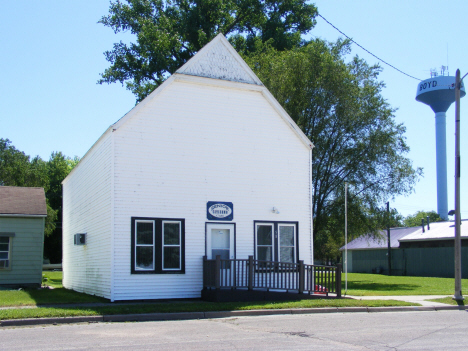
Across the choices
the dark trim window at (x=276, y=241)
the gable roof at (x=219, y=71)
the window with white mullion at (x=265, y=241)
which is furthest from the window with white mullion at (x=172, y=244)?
the gable roof at (x=219, y=71)

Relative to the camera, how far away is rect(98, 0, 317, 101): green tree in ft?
127

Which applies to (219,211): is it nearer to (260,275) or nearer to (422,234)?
(260,275)

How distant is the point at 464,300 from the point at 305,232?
19.1 ft

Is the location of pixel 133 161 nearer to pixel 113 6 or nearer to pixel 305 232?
pixel 305 232

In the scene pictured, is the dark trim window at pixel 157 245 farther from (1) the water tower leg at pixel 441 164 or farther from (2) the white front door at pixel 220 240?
(1) the water tower leg at pixel 441 164

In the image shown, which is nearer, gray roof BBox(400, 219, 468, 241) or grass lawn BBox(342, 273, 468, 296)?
grass lawn BBox(342, 273, 468, 296)

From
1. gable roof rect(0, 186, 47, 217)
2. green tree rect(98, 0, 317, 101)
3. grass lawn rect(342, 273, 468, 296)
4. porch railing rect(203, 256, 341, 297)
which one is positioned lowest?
grass lawn rect(342, 273, 468, 296)

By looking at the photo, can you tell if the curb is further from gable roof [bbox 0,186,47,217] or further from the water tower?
the water tower

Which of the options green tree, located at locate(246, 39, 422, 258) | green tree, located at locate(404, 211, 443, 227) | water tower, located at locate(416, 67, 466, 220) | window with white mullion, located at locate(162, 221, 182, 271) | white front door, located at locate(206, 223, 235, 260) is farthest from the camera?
green tree, located at locate(404, 211, 443, 227)

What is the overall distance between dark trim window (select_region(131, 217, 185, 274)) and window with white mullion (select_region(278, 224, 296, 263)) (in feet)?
12.2

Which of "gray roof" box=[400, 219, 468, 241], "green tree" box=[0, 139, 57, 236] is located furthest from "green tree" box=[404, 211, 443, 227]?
"green tree" box=[0, 139, 57, 236]

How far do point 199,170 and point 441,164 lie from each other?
260ft

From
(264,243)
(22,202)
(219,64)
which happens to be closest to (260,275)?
(264,243)

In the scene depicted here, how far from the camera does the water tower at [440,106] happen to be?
79062mm
